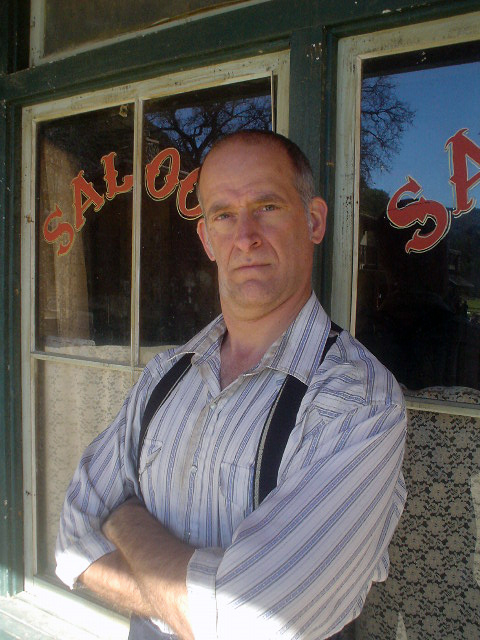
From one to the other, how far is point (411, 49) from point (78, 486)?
1.50 m

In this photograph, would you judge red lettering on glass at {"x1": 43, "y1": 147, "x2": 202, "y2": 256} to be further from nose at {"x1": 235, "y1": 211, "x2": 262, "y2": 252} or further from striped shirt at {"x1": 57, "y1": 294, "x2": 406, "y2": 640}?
striped shirt at {"x1": 57, "y1": 294, "x2": 406, "y2": 640}

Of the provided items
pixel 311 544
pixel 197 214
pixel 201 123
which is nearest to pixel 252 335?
pixel 311 544

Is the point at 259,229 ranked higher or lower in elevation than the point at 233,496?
higher

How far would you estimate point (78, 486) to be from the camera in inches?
50.6

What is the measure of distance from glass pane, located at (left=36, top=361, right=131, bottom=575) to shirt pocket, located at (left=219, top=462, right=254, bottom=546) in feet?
4.12

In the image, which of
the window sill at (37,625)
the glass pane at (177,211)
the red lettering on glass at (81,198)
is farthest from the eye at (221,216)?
the window sill at (37,625)

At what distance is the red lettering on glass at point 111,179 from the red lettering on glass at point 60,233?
0.28 meters

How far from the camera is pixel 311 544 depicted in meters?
0.86

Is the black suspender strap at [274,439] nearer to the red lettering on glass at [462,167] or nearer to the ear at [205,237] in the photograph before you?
the ear at [205,237]

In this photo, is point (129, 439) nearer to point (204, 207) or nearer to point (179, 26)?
point (204, 207)

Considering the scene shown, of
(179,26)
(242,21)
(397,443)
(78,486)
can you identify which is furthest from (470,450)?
(179,26)

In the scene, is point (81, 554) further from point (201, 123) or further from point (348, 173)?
point (201, 123)

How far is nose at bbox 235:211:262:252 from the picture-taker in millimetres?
1224

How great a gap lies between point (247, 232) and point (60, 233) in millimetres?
1439
